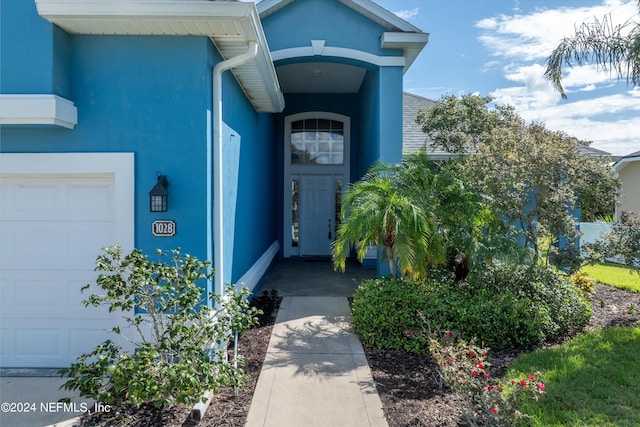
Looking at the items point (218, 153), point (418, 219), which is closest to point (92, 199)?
point (218, 153)

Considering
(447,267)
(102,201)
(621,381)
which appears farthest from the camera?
(447,267)

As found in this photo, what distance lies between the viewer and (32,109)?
3934 millimetres

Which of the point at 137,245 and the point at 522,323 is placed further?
the point at 522,323

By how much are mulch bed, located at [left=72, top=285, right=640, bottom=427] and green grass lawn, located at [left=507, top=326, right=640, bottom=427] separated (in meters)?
0.49

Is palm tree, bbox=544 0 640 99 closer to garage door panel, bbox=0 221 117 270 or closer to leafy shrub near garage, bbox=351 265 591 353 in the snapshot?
leafy shrub near garage, bbox=351 265 591 353

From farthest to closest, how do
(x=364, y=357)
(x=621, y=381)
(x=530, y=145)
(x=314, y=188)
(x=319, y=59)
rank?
(x=314, y=188) → (x=319, y=59) → (x=530, y=145) → (x=364, y=357) → (x=621, y=381)

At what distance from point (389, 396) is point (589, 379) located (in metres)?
2.25

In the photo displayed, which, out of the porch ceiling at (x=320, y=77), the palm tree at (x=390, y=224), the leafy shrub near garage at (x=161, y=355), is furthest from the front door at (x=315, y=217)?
the leafy shrub near garage at (x=161, y=355)

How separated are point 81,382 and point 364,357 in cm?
313

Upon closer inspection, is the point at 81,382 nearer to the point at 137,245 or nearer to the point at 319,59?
the point at 137,245

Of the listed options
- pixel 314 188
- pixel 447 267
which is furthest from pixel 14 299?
pixel 314 188

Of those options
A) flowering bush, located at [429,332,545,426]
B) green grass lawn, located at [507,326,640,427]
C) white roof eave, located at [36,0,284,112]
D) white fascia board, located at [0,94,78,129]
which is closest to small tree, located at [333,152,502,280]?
green grass lawn, located at [507,326,640,427]

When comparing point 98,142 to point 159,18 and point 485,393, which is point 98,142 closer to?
point 159,18

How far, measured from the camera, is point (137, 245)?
4.26m
